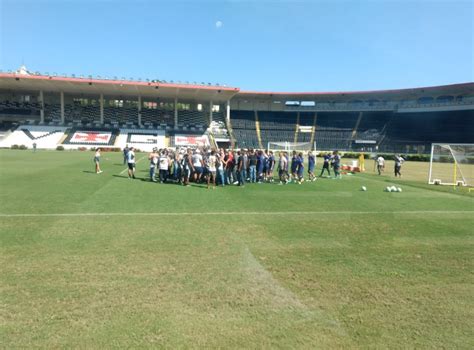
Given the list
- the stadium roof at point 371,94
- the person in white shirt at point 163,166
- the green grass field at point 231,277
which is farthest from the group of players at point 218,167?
the stadium roof at point 371,94

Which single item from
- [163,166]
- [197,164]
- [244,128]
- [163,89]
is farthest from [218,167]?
[244,128]

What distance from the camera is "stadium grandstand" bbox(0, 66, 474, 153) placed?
5047 centimetres

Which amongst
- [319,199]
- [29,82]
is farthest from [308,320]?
[29,82]

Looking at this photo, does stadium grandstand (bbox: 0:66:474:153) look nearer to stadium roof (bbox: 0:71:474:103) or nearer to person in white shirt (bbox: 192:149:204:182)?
stadium roof (bbox: 0:71:474:103)

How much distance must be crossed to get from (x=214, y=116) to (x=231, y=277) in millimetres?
57260

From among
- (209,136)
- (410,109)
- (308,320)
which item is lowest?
(308,320)

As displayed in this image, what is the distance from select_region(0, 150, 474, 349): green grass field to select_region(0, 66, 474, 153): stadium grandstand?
4397cm

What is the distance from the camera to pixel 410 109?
5984 cm

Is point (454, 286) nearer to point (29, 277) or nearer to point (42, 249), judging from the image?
point (29, 277)

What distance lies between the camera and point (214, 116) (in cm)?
6088

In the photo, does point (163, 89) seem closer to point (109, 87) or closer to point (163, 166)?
point (109, 87)

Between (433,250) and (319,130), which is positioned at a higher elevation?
(319,130)

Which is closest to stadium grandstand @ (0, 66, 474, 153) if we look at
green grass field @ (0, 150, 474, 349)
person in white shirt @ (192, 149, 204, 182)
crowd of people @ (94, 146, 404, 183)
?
crowd of people @ (94, 146, 404, 183)

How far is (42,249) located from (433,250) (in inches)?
287
